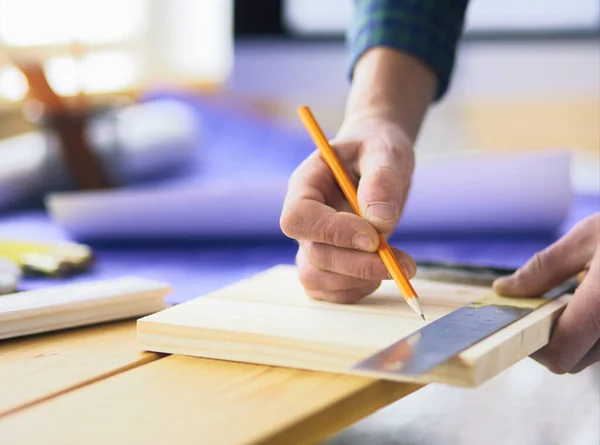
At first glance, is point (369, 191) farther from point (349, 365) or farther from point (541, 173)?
point (541, 173)

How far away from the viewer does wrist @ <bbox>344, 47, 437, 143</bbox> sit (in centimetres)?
71

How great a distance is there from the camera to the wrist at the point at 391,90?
0.71 metres

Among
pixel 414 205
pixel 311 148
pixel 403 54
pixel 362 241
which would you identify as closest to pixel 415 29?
pixel 403 54

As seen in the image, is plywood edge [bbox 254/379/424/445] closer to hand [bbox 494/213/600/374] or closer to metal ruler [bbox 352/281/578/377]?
metal ruler [bbox 352/281/578/377]

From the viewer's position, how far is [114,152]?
47.7 inches

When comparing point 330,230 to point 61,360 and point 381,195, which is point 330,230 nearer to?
point 381,195

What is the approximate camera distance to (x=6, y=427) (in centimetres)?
38

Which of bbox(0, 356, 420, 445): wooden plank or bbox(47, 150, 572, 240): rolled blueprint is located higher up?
bbox(0, 356, 420, 445): wooden plank

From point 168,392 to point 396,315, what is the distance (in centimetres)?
15

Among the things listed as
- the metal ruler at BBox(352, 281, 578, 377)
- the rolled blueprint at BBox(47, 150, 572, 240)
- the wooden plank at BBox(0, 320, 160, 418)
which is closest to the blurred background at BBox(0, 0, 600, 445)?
the rolled blueprint at BBox(47, 150, 572, 240)

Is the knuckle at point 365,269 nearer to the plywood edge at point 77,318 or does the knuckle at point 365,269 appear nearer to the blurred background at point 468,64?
the plywood edge at point 77,318

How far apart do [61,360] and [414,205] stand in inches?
20.2

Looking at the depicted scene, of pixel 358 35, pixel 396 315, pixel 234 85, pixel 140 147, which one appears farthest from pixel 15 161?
pixel 396 315

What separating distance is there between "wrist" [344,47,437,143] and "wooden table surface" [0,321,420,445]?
0.30m
